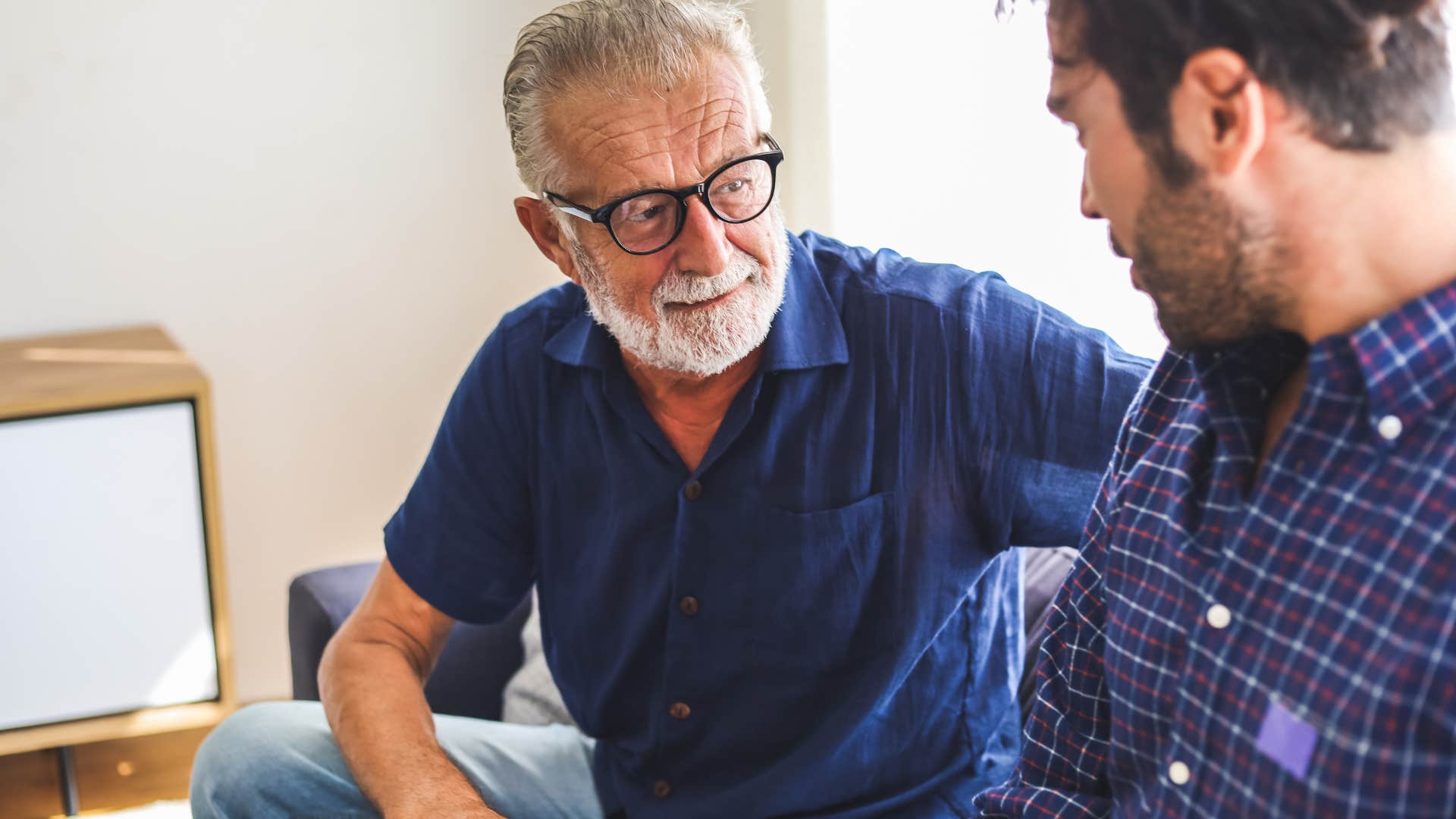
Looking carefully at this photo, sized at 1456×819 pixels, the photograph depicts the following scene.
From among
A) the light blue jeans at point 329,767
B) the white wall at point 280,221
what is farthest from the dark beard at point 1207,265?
the white wall at point 280,221

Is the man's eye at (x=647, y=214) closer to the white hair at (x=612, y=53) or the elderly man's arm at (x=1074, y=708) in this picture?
the white hair at (x=612, y=53)

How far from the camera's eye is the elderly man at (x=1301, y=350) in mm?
783

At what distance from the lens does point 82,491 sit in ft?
7.70

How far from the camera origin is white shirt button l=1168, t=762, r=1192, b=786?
937 mm

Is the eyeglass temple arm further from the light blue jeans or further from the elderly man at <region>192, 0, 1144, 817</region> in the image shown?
the light blue jeans

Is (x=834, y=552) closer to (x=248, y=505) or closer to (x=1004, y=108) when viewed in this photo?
(x=1004, y=108)

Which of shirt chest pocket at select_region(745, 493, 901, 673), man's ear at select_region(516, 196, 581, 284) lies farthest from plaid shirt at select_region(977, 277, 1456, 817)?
man's ear at select_region(516, 196, 581, 284)

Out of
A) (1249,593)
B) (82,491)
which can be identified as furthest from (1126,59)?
(82,491)

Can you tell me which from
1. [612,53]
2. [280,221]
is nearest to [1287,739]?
[612,53]

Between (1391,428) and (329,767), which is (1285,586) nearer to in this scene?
(1391,428)

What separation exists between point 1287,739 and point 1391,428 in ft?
0.65

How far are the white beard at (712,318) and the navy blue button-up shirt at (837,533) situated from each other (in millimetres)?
36

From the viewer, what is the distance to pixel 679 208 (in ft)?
4.52

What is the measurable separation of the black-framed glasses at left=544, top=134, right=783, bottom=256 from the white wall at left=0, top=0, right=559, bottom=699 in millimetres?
1519
